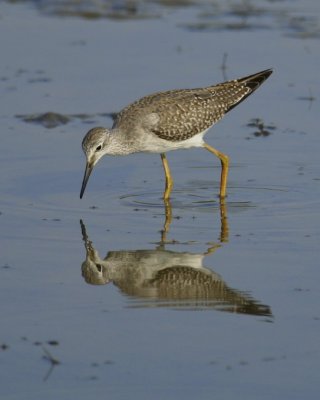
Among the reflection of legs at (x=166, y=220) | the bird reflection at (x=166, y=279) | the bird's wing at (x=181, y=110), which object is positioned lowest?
the reflection of legs at (x=166, y=220)

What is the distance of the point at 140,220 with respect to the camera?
11.2 metres

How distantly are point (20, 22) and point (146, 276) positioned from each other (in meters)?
11.0

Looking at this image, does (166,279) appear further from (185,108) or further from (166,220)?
(185,108)

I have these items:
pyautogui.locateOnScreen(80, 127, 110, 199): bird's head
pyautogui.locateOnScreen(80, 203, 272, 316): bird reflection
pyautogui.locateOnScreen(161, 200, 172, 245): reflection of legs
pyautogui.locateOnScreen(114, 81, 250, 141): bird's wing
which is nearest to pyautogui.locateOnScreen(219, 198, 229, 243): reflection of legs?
pyautogui.locateOnScreen(80, 203, 272, 316): bird reflection

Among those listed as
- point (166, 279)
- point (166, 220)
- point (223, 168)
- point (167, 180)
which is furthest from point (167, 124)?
point (166, 279)

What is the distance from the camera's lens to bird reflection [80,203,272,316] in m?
8.73

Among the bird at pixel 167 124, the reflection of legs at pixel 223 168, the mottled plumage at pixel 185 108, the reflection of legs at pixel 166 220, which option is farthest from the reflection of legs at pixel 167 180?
the reflection of legs at pixel 223 168

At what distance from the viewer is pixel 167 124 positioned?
40.8 ft

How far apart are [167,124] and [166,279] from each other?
3.44m

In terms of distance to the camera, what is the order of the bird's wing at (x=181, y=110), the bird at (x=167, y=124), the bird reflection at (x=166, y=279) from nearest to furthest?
the bird reflection at (x=166, y=279), the bird at (x=167, y=124), the bird's wing at (x=181, y=110)

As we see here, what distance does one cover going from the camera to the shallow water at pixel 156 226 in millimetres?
7582

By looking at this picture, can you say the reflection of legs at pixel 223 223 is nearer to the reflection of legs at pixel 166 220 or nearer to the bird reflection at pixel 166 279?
the bird reflection at pixel 166 279

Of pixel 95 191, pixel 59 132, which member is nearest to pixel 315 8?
pixel 59 132

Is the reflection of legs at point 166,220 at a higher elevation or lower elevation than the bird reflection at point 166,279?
lower
